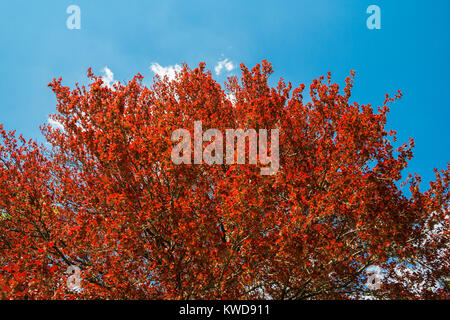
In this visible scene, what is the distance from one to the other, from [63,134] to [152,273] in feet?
39.3

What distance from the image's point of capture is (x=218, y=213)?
1098cm

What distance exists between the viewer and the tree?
33.7 ft

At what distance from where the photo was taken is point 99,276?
44.5 feet

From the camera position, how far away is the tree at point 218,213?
1028 cm
